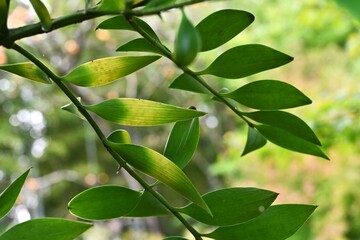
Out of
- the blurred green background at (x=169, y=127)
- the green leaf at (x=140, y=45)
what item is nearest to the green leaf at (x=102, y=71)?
the green leaf at (x=140, y=45)

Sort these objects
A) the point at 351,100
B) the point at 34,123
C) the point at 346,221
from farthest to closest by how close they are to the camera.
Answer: the point at 34,123 < the point at 346,221 < the point at 351,100

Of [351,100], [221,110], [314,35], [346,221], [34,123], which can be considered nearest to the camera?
[351,100]

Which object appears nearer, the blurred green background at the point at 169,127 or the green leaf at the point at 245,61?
the green leaf at the point at 245,61

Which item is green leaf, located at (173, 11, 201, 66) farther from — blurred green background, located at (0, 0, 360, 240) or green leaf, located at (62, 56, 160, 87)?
blurred green background, located at (0, 0, 360, 240)

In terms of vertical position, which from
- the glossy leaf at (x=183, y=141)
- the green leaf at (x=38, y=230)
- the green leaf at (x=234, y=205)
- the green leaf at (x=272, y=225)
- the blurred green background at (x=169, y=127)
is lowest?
the green leaf at (x=272, y=225)

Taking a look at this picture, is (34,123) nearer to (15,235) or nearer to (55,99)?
(55,99)

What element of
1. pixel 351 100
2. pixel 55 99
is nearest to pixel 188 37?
pixel 351 100

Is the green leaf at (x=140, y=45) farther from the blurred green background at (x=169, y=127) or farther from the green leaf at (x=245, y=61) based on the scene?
the blurred green background at (x=169, y=127)
